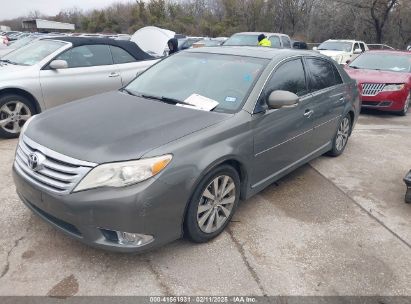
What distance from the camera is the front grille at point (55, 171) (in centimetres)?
253

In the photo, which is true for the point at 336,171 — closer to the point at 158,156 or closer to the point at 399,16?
the point at 158,156

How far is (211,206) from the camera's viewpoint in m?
3.08

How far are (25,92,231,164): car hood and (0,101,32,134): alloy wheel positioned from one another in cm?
251

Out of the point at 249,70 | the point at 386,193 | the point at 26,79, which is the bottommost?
the point at 386,193

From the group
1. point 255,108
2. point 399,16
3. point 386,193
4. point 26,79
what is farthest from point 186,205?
point 399,16

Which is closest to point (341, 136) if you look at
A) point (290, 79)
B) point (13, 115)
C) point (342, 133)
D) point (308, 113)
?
point (342, 133)

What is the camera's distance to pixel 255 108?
337 centimetres

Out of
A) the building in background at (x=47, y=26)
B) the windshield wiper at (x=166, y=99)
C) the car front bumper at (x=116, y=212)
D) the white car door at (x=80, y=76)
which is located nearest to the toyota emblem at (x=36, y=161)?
the car front bumper at (x=116, y=212)

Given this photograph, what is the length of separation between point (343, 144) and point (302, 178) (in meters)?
1.30

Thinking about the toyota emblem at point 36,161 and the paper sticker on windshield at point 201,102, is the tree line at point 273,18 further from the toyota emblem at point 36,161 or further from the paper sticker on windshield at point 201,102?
the toyota emblem at point 36,161

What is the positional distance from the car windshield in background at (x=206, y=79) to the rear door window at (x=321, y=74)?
0.95 meters

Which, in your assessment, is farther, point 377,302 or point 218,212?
point 218,212

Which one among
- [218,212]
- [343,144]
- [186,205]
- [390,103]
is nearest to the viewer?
[186,205]

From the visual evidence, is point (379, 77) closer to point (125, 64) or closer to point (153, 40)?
point (125, 64)
